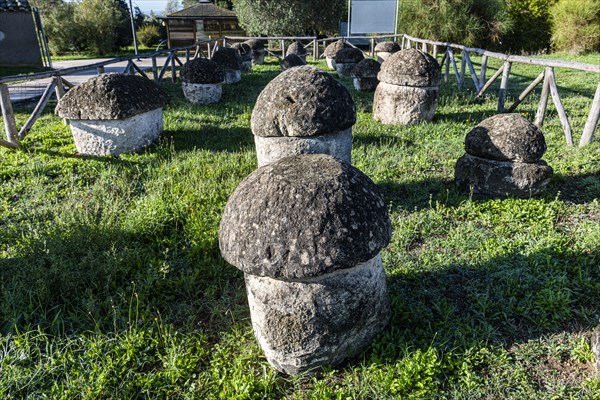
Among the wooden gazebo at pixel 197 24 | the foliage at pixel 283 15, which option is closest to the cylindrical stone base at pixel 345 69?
the foliage at pixel 283 15

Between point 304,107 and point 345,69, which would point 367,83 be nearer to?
point 345,69

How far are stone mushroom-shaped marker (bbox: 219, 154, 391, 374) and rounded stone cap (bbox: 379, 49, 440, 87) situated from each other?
6.10 m

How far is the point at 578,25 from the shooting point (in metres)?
23.4

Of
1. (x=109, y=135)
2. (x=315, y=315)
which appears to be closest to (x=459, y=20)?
(x=109, y=135)

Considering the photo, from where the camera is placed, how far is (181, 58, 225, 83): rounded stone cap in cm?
1129

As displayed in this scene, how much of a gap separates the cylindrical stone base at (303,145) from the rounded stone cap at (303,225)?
260 cm

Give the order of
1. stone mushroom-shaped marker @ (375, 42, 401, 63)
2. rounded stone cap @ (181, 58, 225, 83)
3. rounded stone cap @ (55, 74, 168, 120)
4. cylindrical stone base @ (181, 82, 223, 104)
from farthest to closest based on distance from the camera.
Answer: stone mushroom-shaped marker @ (375, 42, 401, 63) < cylindrical stone base @ (181, 82, 223, 104) < rounded stone cap @ (181, 58, 225, 83) < rounded stone cap @ (55, 74, 168, 120)

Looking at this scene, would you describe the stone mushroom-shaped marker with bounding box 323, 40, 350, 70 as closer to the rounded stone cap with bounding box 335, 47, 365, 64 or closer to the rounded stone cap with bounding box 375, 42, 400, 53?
the rounded stone cap with bounding box 375, 42, 400, 53

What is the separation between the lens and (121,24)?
33562 mm

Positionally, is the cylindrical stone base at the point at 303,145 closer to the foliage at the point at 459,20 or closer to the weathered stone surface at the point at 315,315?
the weathered stone surface at the point at 315,315

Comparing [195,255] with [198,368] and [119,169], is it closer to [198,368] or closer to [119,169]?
[198,368]

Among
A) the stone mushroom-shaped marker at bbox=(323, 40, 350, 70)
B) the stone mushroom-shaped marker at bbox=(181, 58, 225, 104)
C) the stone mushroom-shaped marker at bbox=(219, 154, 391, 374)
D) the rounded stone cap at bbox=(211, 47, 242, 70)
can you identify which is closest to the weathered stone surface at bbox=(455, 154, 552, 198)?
the stone mushroom-shaped marker at bbox=(219, 154, 391, 374)

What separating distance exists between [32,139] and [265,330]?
25.4 feet

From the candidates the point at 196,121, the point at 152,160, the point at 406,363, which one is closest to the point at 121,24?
the point at 196,121
